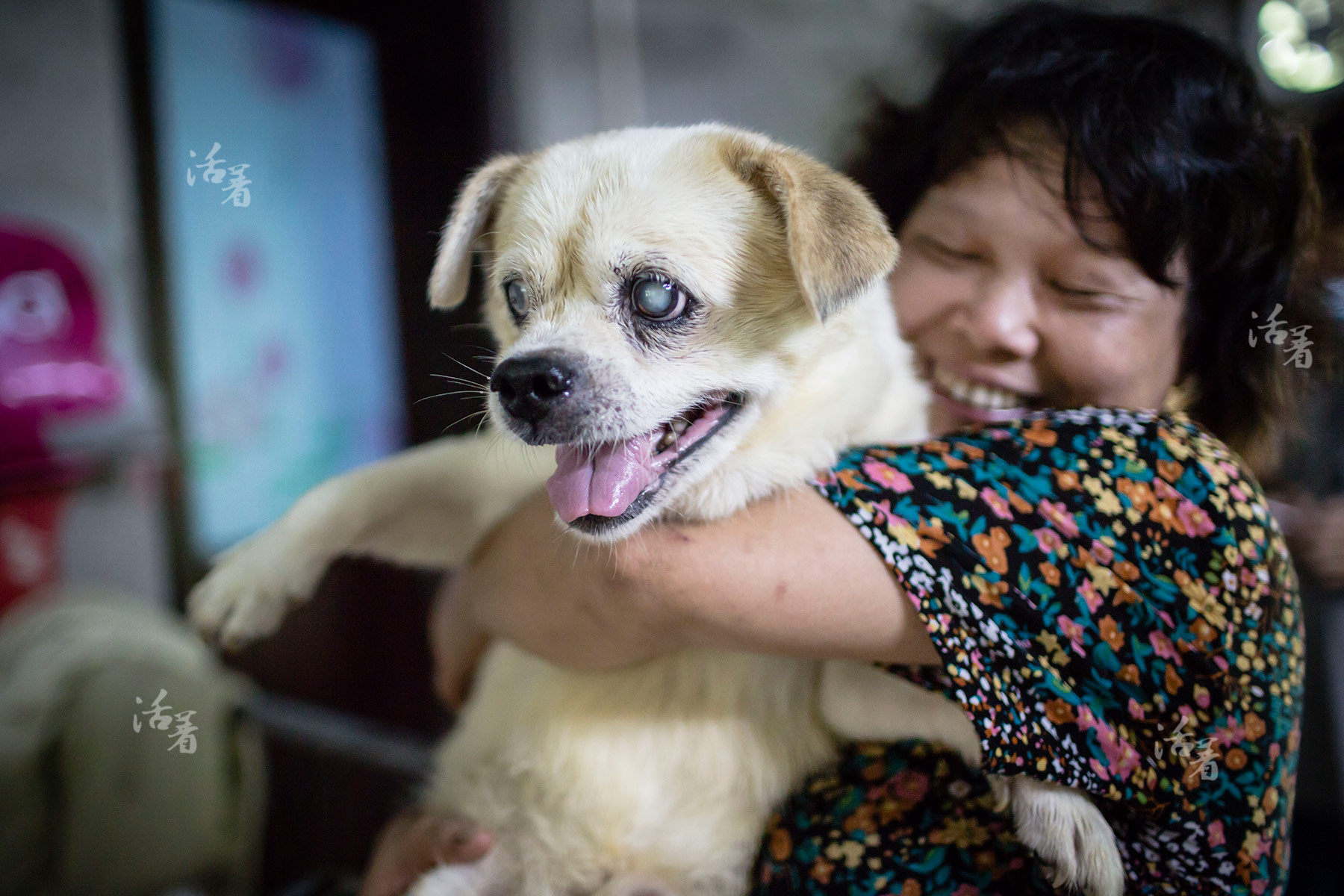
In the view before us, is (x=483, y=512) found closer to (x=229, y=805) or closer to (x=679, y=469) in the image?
(x=679, y=469)

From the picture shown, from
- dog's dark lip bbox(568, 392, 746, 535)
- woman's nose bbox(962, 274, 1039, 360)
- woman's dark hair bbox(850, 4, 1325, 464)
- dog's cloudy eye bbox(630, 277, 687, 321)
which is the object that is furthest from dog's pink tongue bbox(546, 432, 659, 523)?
woman's dark hair bbox(850, 4, 1325, 464)

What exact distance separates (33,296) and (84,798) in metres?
0.81

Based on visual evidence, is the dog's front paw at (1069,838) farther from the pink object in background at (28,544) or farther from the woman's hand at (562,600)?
the pink object in background at (28,544)

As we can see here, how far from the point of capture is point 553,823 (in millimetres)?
881

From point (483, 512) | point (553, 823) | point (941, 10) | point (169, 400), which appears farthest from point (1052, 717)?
point (169, 400)

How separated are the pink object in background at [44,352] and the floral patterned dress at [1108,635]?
1.23m

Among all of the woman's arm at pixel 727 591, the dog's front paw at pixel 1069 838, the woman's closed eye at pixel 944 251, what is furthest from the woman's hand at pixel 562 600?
the woman's closed eye at pixel 944 251

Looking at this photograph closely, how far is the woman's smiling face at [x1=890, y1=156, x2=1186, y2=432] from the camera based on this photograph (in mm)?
757

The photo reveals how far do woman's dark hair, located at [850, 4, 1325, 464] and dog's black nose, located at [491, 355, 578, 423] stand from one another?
1.59 feet

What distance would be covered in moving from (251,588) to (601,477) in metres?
0.41

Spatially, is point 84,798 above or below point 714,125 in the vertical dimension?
below

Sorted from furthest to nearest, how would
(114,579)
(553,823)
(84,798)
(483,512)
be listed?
(114,579)
(84,798)
(483,512)
(553,823)

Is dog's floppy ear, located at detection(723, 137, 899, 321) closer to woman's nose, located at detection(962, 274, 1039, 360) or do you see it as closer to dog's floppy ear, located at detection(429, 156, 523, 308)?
woman's nose, located at detection(962, 274, 1039, 360)

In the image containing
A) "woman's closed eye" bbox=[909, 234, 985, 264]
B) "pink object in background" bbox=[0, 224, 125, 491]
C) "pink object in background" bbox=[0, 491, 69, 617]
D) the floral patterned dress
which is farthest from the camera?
"pink object in background" bbox=[0, 491, 69, 617]
